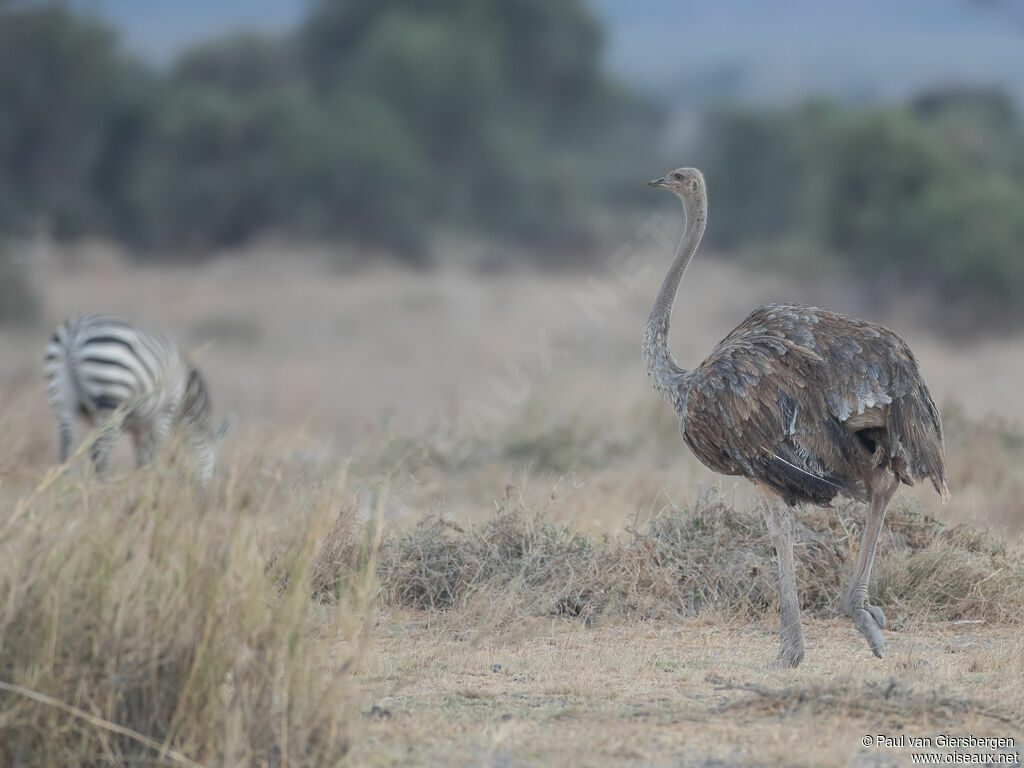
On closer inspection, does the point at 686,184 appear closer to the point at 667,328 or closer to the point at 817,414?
the point at 667,328

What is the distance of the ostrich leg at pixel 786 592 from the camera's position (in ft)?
17.6

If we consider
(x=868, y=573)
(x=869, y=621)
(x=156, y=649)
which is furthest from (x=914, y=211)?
(x=156, y=649)

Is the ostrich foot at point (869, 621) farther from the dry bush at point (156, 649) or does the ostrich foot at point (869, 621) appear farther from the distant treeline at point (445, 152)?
the distant treeline at point (445, 152)

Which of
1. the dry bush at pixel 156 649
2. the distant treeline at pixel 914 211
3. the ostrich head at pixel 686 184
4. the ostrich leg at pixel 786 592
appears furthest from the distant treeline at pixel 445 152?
the dry bush at pixel 156 649

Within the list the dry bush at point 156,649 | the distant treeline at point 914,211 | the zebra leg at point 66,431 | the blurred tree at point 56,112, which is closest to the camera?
the dry bush at point 156,649

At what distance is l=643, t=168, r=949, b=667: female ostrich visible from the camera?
5277 mm

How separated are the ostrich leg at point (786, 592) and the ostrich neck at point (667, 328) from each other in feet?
1.82

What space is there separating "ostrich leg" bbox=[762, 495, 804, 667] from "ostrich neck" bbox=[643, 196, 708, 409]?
55 centimetres

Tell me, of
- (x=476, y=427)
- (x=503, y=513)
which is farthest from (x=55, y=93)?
(x=503, y=513)

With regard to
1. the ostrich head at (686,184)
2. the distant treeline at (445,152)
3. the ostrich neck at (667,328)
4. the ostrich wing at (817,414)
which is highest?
the distant treeline at (445,152)

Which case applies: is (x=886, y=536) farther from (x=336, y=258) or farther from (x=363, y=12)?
(x=363, y=12)

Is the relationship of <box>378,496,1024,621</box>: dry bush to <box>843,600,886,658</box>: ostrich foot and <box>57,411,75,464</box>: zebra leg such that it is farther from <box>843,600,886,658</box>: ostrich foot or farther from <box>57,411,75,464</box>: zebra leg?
<box>57,411,75,464</box>: zebra leg

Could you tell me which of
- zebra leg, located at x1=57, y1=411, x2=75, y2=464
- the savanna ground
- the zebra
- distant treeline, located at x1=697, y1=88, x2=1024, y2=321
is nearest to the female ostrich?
the savanna ground

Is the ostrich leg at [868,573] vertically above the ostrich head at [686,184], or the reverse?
the ostrich head at [686,184]
